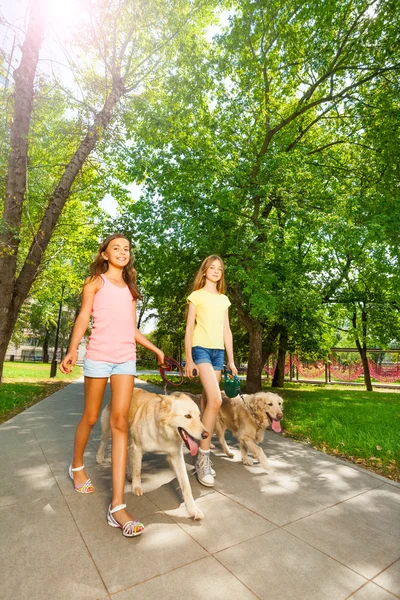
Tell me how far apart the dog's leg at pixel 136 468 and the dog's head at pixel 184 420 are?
551 millimetres

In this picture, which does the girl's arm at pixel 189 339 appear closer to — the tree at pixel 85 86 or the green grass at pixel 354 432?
the green grass at pixel 354 432

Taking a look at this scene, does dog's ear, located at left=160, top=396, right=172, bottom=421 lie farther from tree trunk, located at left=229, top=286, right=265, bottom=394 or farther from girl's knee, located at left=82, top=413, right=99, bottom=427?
tree trunk, located at left=229, top=286, right=265, bottom=394

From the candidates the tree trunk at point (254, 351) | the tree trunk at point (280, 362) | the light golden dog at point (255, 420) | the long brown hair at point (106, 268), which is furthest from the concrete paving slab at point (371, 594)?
the tree trunk at point (280, 362)

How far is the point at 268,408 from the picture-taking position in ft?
14.0

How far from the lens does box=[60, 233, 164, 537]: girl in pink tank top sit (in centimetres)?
286

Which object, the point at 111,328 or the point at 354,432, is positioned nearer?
the point at 111,328

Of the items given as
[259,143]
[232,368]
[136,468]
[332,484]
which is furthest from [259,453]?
[259,143]

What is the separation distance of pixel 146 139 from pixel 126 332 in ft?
30.6

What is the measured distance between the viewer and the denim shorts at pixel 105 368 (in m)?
2.90

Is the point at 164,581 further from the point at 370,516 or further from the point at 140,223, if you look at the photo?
the point at 140,223

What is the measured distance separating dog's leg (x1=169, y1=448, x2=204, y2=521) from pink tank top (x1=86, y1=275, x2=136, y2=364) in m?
1.02

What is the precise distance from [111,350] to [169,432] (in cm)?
93

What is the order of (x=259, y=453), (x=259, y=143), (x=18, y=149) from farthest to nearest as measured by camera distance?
(x=259, y=143) → (x=18, y=149) → (x=259, y=453)

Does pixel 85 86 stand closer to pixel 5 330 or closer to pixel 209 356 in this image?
pixel 5 330
